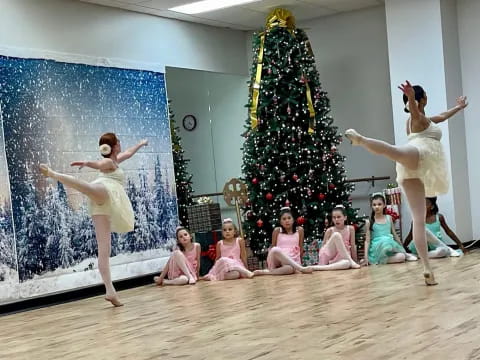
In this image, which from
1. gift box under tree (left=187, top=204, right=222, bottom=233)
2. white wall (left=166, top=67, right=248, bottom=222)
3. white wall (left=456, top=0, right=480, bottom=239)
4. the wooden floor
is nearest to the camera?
the wooden floor

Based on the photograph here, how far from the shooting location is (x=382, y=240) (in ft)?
27.5

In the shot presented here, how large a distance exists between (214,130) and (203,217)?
1889mm

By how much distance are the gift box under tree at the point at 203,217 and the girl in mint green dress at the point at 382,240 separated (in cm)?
200

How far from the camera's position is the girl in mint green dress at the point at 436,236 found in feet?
27.4

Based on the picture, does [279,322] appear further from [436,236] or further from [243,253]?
[436,236]

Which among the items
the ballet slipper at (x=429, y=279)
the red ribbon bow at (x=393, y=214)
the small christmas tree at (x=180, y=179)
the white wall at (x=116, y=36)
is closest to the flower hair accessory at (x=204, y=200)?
the small christmas tree at (x=180, y=179)

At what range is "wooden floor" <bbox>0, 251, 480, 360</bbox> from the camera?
392 cm

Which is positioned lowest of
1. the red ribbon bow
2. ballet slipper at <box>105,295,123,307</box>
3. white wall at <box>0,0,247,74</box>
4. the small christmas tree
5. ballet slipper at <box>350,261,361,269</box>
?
ballet slipper at <box>350,261,361,269</box>

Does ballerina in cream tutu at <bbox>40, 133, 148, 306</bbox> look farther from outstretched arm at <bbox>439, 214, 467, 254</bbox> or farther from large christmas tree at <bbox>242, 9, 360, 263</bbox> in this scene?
outstretched arm at <bbox>439, 214, 467, 254</bbox>

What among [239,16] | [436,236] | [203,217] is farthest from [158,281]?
[239,16]

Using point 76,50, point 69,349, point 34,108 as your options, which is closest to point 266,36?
point 76,50

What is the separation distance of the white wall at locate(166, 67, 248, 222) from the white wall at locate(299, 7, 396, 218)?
54.6 inches

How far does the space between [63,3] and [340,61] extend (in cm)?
378

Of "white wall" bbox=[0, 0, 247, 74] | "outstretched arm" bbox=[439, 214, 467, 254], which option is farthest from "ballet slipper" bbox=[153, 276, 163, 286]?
"outstretched arm" bbox=[439, 214, 467, 254]
